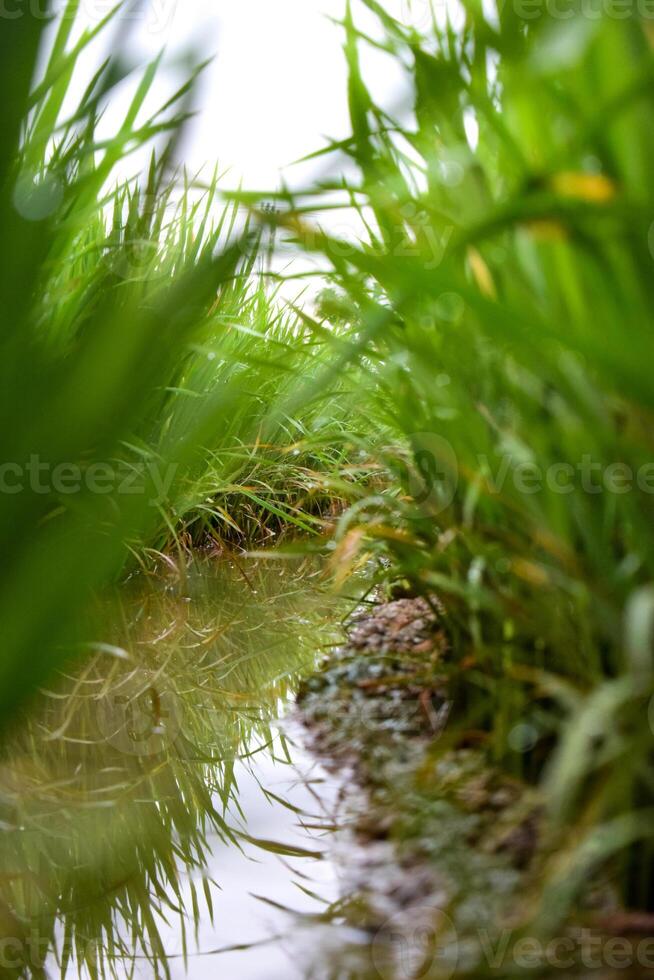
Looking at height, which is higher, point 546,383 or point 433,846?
point 546,383

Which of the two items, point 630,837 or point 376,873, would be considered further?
point 376,873

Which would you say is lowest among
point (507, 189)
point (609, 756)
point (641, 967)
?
point (641, 967)

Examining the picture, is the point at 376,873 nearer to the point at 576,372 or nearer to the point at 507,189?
the point at 576,372

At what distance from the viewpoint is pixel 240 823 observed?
742 mm

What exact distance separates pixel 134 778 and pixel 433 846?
0.33 m

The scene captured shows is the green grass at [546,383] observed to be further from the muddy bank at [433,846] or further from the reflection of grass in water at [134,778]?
the reflection of grass in water at [134,778]

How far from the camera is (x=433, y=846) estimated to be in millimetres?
622

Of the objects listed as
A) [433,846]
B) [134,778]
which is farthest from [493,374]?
[134,778]

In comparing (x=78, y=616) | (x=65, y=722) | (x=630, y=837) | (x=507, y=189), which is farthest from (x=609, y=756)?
(x=65, y=722)

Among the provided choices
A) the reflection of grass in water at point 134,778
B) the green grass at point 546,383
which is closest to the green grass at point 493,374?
the green grass at point 546,383

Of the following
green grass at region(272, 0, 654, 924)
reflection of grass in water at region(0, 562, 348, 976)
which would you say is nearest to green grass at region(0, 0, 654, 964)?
green grass at region(272, 0, 654, 924)

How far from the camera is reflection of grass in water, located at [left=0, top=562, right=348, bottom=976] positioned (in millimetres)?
594

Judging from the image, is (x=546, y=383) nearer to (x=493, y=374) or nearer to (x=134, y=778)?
(x=493, y=374)

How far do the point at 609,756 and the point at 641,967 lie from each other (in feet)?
0.37
